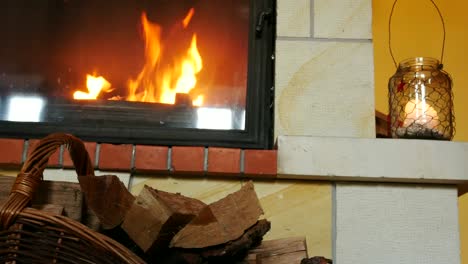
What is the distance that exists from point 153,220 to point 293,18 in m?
0.71

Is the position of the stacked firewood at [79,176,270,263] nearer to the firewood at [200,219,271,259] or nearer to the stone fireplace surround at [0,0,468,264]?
the firewood at [200,219,271,259]

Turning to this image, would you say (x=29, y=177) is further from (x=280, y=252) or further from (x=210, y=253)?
(x=280, y=252)

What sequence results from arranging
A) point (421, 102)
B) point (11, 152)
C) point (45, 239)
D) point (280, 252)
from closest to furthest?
point (45, 239) → point (280, 252) → point (11, 152) → point (421, 102)

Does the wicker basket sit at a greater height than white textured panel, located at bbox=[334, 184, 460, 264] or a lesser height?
lesser

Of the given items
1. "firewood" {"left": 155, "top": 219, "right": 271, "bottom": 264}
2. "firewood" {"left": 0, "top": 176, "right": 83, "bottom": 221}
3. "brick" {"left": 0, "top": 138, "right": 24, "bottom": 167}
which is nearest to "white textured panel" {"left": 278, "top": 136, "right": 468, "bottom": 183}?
"firewood" {"left": 155, "top": 219, "right": 271, "bottom": 264}

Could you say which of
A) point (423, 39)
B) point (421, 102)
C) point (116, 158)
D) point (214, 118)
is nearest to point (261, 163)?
point (214, 118)

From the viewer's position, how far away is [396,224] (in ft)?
3.97

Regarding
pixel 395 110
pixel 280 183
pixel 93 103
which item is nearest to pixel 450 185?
pixel 395 110

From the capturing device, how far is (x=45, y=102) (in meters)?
1.33

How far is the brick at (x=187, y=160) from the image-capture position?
3.94ft

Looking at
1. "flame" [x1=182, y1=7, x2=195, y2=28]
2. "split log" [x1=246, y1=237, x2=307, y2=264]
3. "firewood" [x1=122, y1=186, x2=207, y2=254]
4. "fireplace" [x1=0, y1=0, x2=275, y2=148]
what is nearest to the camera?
"firewood" [x1=122, y1=186, x2=207, y2=254]

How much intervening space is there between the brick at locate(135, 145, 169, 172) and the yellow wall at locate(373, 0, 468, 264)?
2.55 ft

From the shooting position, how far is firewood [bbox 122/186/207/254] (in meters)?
0.85

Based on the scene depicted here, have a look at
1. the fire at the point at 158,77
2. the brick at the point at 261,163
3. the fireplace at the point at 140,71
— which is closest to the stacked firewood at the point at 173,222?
the brick at the point at 261,163
